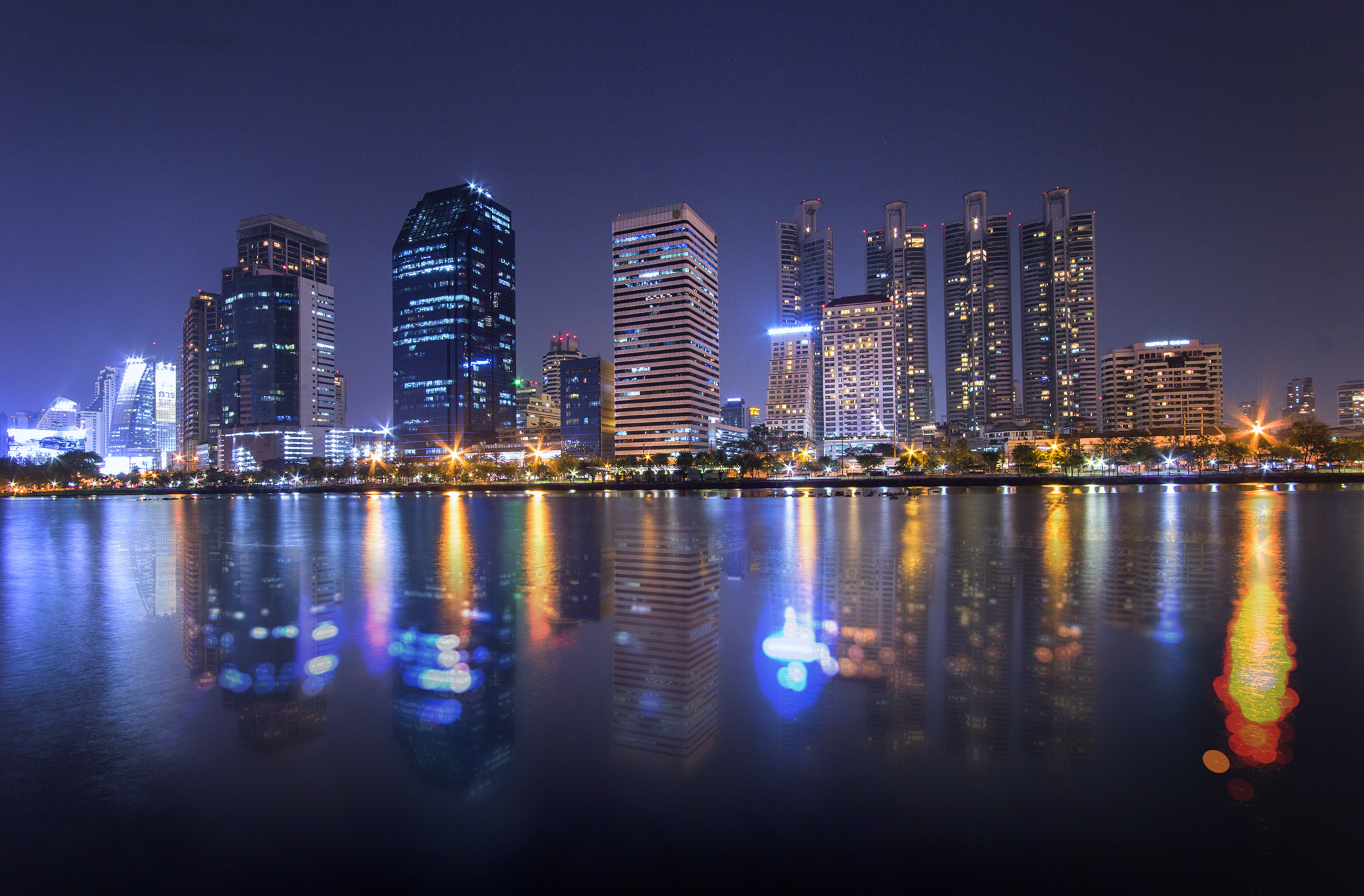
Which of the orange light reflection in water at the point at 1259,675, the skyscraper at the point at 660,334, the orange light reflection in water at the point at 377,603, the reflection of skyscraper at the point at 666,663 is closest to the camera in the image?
the orange light reflection in water at the point at 1259,675

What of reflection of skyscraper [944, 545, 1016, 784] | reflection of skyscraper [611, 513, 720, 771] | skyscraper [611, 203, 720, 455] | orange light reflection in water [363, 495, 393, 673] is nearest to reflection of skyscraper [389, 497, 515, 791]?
orange light reflection in water [363, 495, 393, 673]

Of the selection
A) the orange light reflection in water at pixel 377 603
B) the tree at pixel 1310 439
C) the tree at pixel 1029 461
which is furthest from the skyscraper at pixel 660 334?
the orange light reflection in water at pixel 377 603

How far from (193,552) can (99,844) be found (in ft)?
81.8

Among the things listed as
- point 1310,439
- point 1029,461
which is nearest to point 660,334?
point 1029,461

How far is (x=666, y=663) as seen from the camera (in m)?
9.55

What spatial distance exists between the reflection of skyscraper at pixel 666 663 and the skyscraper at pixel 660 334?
155 metres

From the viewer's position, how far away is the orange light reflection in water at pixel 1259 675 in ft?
21.7

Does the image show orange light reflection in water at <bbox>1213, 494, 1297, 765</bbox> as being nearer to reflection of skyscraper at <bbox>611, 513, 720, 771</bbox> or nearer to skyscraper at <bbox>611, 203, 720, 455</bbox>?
reflection of skyscraper at <bbox>611, 513, 720, 771</bbox>

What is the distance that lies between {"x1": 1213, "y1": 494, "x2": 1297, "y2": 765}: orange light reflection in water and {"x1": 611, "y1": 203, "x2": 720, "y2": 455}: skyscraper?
519 ft

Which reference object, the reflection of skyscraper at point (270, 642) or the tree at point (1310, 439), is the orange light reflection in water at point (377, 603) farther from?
the tree at point (1310, 439)

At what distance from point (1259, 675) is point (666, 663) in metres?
7.98

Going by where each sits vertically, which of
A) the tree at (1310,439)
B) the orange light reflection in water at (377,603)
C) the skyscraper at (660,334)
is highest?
the skyscraper at (660,334)

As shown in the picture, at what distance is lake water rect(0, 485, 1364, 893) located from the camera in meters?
4.84

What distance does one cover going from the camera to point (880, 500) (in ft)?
214
